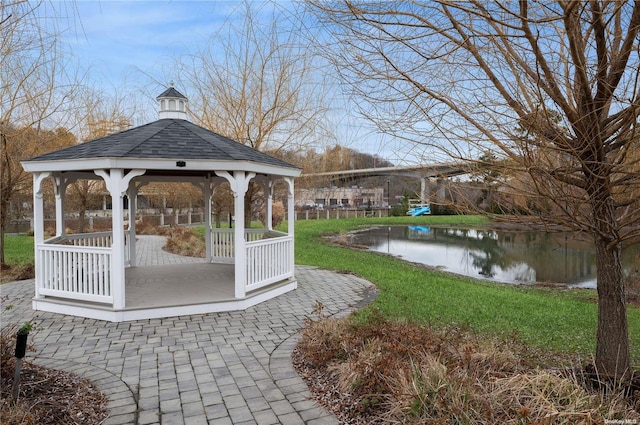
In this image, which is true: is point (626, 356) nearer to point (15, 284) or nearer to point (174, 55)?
point (15, 284)

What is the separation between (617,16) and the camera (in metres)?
2.74

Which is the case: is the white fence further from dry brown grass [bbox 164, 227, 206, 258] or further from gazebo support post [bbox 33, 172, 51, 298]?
dry brown grass [bbox 164, 227, 206, 258]

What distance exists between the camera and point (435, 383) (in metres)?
3.14

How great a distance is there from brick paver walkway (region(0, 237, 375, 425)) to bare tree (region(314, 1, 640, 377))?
8.00ft

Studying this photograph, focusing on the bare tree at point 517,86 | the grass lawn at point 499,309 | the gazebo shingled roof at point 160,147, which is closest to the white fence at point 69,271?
the gazebo shingled roof at point 160,147

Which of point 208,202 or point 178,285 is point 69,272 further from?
point 208,202

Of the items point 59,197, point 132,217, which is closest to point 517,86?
point 59,197

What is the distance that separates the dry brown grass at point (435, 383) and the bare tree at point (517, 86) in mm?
1245

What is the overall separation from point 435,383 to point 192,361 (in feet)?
8.67

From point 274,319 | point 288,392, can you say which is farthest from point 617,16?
point 274,319

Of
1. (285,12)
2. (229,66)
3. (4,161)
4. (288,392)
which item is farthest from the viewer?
(229,66)

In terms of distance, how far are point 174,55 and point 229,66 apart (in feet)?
6.89

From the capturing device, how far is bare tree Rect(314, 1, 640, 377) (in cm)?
265

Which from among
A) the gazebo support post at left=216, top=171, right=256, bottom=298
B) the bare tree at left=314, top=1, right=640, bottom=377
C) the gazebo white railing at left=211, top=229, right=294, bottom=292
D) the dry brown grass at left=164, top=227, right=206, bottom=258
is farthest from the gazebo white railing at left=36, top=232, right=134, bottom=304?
the dry brown grass at left=164, top=227, right=206, bottom=258
